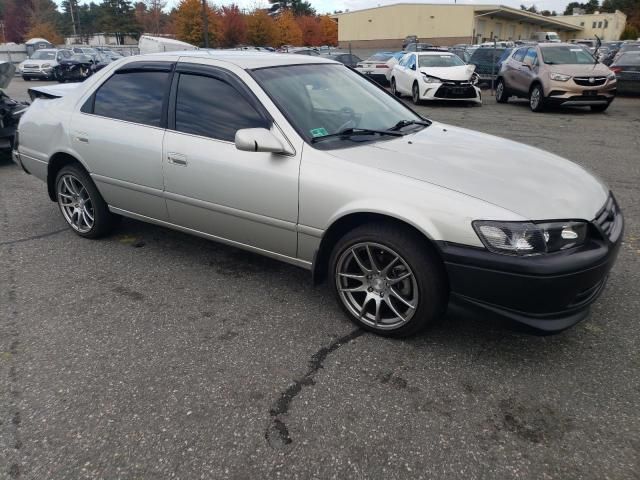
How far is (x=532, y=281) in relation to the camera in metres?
2.49

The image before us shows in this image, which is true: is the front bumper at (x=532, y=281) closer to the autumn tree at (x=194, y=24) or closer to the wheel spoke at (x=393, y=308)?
the wheel spoke at (x=393, y=308)

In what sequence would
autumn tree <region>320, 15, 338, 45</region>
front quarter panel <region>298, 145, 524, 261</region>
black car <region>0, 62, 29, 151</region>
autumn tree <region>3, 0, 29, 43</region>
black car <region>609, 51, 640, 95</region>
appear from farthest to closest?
1. autumn tree <region>3, 0, 29, 43</region>
2. autumn tree <region>320, 15, 338, 45</region>
3. black car <region>609, 51, 640, 95</region>
4. black car <region>0, 62, 29, 151</region>
5. front quarter panel <region>298, 145, 524, 261</region>

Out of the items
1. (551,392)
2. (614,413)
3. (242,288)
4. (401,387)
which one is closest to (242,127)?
(242,288)

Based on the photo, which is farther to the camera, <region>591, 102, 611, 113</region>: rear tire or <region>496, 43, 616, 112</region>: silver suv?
<region>591, 102, 611, 113</region>: rear tire

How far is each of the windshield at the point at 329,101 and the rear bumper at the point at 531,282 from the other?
1.12m

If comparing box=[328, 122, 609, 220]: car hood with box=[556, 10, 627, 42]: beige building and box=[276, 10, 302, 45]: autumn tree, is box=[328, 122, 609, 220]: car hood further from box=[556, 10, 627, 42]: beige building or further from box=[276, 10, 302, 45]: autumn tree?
box=[556, 10, 627, 42]: beige building

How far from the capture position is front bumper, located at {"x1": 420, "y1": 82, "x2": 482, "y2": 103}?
14141 mm

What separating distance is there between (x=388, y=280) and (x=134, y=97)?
→ 2525 mm

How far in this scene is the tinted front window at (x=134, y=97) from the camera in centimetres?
386

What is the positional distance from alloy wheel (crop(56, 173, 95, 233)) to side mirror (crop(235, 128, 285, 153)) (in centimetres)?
205

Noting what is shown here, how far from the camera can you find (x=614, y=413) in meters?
2.41

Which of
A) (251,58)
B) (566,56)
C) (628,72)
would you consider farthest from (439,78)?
(251,58)

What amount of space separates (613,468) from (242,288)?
2.46 m

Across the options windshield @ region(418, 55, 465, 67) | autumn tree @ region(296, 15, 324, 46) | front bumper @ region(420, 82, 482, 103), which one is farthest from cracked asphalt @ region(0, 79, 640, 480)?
autumn tree @ region(296, 15, 324, 46)
